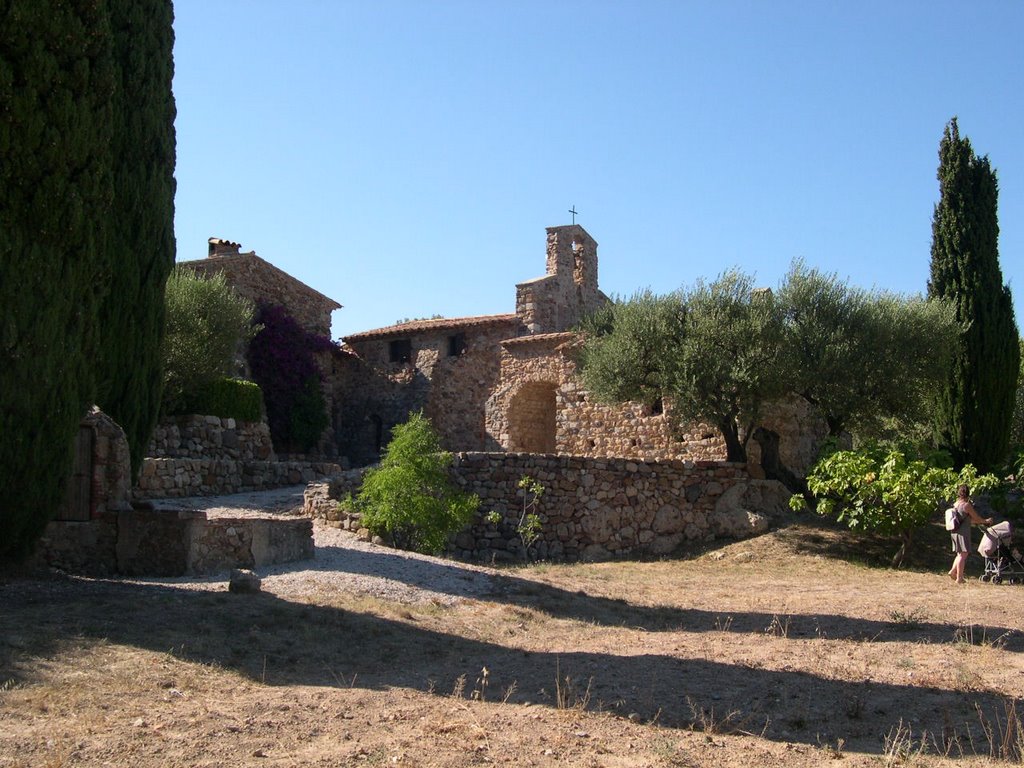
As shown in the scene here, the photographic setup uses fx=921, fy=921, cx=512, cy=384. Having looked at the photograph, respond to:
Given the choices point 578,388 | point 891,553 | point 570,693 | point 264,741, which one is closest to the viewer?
point 264,741

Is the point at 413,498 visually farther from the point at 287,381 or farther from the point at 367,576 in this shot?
the point at 287,381

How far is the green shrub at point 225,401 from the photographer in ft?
70.9

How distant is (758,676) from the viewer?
7.53 m

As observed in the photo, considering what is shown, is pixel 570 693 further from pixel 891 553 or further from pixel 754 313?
pixel 754 313

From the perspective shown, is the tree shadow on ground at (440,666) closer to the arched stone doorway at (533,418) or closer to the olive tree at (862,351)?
the olive tree at (862,351)

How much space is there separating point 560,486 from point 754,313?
5.21 meters

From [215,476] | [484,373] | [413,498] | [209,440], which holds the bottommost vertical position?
[413,498]

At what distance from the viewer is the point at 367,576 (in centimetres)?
1141

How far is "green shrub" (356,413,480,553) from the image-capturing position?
13844 millimetres

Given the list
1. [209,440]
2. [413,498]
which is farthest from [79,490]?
[209,440]

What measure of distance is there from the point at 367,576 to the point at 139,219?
5505 mm

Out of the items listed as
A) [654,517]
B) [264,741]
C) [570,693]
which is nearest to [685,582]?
[654,517]

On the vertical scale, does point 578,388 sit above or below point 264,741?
above

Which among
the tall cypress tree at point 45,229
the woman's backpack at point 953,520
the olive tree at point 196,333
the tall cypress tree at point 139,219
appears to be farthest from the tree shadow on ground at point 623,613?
the olive tree at point 196,333
